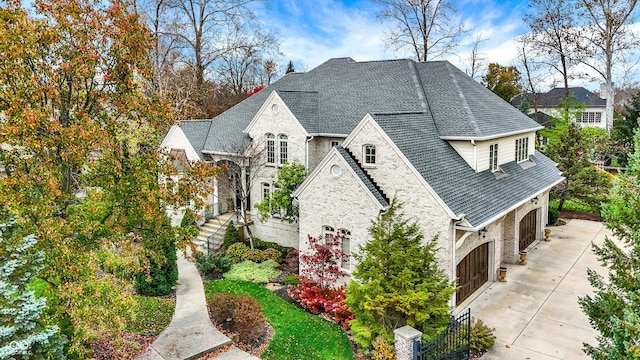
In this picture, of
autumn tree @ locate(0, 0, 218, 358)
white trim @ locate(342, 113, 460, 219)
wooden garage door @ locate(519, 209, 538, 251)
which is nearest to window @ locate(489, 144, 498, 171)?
wooden garage door @ locate(519, 209, 538, 251)

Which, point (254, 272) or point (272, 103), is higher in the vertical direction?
point (272, 103)

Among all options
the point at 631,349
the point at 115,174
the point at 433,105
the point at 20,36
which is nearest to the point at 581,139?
the point at 433,105

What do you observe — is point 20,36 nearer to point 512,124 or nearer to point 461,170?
point 461,170

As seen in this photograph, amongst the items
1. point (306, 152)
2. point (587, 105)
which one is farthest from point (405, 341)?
point (587, 105)

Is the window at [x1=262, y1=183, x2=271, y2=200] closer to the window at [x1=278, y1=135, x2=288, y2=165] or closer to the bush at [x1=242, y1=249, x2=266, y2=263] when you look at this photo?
the window at [x1=278, y1=135, x2=288, y2=165]

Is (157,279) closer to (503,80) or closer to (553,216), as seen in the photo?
(553,216)

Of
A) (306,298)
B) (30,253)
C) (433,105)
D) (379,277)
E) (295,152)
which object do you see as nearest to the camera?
(30,253)

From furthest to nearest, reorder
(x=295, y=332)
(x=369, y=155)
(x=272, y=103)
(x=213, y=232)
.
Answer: (x=213, y=232) → (x=272, y=103) → (x=369, y=155) → (x=295, y=332)
